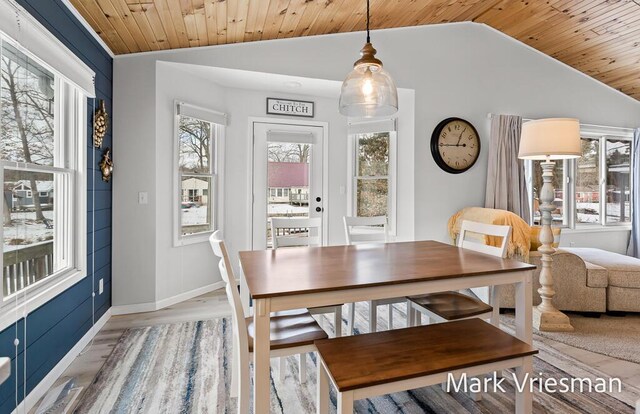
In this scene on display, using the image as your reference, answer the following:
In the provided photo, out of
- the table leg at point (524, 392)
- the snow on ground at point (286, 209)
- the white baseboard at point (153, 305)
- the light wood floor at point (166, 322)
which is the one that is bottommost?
the light wood floor at point (166, 322)

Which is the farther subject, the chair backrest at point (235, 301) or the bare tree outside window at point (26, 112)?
the bare tree outside window at point (26, 112)

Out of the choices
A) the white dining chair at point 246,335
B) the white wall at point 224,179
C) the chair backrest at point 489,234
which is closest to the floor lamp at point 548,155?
the chair backrest at point 489,234

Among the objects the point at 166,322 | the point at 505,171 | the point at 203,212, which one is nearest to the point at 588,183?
the point at 505,171

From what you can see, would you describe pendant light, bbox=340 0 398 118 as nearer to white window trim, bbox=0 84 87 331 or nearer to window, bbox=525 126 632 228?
white window trim, bbox=0 84 87 331

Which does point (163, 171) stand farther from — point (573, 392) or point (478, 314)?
point (573, 392)

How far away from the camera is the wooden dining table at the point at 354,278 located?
4.49 feet

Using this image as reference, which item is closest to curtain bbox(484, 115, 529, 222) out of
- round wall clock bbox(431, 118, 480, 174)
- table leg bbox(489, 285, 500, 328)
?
round wall clock bbox(431, 118, 480, 174)

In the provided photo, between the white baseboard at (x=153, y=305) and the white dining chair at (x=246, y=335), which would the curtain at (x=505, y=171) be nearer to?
the white dining chair at (x=246, y=335)

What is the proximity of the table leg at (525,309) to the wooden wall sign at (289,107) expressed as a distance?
3.25m

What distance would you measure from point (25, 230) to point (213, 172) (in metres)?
2.14

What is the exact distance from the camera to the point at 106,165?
289 centimetres

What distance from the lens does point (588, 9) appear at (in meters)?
3.55

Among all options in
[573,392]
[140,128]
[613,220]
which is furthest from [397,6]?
[613,220]

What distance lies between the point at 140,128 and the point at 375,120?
272 centimetres
